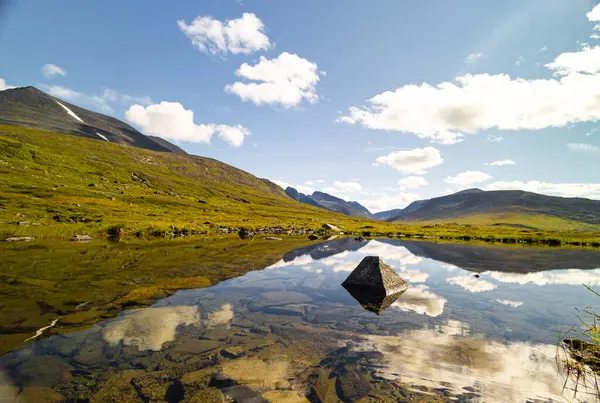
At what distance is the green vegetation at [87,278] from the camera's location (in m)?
13.1

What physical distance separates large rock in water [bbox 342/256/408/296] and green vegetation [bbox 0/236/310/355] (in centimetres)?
1105

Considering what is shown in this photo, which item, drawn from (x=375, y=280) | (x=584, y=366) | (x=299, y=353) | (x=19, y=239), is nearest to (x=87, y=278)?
(x=299, y=353)

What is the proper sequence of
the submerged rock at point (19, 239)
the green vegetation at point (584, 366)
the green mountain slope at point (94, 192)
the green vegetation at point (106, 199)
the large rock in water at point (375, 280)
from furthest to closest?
the green mountain slope at point (94, 192) < the green vegetation at point (106, 199) < the submerged rock at point (19, 239) < the large rock in water at point (375, 280) < the green vegetation at point (584, 366)

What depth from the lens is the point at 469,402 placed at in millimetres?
7859

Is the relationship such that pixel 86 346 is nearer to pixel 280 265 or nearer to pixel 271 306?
pixel 271 306

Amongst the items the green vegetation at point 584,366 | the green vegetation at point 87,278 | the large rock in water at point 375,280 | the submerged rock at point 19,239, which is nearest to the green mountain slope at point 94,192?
the submerged rock at point 19,239

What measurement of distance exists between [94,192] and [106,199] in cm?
868

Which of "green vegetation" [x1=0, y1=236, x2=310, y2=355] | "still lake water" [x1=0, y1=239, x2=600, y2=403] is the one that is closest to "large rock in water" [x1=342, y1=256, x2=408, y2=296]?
"still lake water" [x1=0, y1=239, x2=600, y2=403]

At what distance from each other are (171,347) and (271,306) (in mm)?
7281

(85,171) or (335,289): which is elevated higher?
(85,171)

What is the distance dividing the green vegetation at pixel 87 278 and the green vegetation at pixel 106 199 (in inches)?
656

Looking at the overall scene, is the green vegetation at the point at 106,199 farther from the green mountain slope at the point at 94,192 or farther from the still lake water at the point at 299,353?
the still lake water at the point at 299,353

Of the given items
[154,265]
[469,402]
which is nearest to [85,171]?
[154,265]

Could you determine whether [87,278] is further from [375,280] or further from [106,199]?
[106,199]
